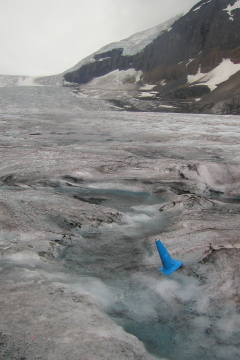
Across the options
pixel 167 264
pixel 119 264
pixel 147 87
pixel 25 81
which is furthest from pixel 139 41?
pixel 167 264

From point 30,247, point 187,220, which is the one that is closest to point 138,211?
point 187,220

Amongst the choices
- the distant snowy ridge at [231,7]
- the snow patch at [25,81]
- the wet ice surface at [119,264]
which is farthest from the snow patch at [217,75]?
the wet ice surface at [119,264]

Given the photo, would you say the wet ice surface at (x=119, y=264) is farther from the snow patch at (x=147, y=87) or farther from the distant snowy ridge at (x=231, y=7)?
the distant snowy ridge at (x=231, y=7)

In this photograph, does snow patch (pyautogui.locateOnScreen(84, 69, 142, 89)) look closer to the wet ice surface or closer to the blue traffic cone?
the wet ice surface

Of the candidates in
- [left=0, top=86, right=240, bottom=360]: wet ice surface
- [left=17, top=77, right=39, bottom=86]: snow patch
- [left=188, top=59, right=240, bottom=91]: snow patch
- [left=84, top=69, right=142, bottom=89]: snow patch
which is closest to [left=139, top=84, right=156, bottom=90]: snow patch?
[left=84, top=69, right=142, bottom=89]: snow patch

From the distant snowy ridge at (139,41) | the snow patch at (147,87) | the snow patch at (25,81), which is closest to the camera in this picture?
the snow patch at (147,87)

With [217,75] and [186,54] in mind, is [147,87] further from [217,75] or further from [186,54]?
[217,75]
